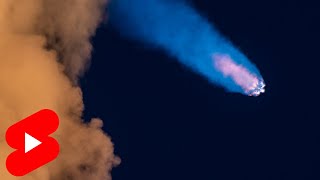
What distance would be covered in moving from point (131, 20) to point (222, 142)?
296cm

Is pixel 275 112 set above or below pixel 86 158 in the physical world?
above

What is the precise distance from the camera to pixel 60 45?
11.8 metres

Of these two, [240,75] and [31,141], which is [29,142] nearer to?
[31,141]

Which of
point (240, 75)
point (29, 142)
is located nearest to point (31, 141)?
point (29, 142)

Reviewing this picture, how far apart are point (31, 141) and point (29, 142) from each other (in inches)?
1.3

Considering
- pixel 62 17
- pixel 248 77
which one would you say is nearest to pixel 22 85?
pixel 62 17

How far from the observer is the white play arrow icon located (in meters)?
11.7

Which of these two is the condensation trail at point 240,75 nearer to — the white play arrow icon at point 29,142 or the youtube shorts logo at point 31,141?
the youtube shorts logo at point 31,141

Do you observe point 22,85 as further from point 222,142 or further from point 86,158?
point 222,142

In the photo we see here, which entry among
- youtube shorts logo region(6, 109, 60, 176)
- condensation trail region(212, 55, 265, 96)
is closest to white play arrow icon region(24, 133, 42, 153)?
youtube shorts logo region(6, 109, 60, 176)

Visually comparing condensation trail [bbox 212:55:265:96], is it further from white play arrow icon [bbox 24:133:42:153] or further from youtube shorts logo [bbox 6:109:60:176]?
white play arrow icon [bbox 24:133:42:153]

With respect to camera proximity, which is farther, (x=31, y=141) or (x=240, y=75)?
(x=240, y=75)

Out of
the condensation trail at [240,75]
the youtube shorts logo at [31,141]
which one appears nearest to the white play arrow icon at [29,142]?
the youtube shorts logo at [31,141]

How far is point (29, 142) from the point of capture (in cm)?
1171
